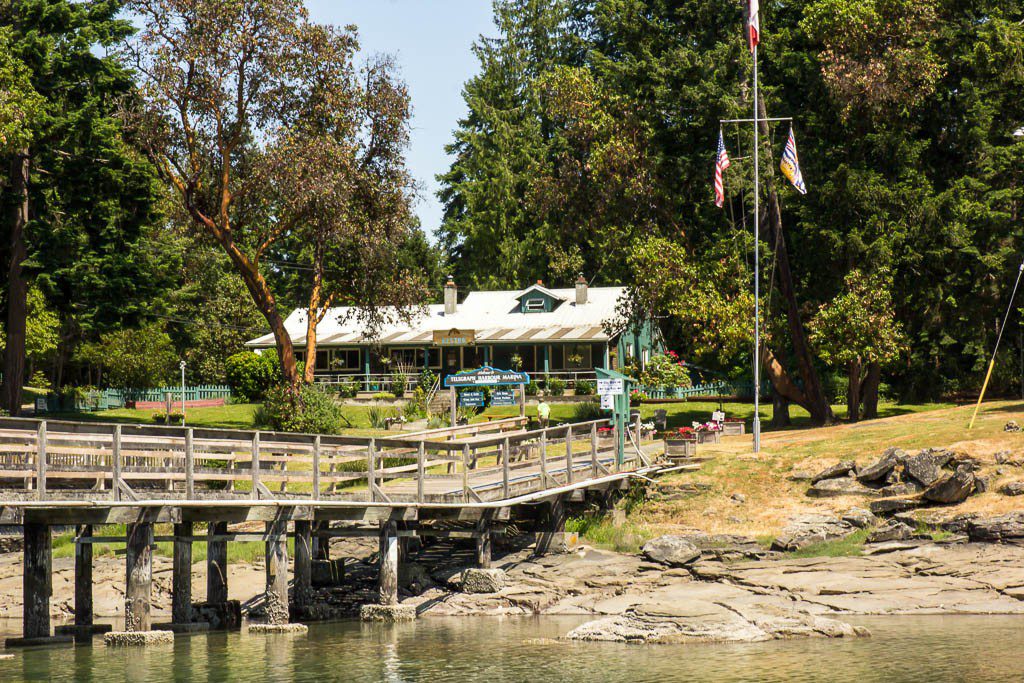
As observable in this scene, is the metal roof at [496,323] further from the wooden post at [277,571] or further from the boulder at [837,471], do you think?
the wooden post at [277,571]

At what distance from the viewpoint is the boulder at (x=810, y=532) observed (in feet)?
102

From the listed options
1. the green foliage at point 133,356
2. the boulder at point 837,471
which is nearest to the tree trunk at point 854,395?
the boulder at point 837,471

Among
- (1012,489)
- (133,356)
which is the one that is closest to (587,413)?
(1012,489)

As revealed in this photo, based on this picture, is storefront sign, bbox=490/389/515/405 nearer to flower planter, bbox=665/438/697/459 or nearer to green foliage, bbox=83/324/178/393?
flower planter, bbox=665/438/697/459

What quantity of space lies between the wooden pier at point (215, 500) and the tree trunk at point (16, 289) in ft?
70.7

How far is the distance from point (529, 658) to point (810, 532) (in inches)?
459

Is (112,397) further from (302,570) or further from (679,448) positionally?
(302,570)

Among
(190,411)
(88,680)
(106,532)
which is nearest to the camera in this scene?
(88,680)

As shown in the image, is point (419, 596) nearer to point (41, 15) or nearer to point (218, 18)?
point (218, 18)

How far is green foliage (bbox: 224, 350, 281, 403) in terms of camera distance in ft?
228

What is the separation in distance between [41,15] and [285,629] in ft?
108

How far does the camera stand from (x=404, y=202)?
Answer: 49.9 m

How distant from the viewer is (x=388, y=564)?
1059 inches

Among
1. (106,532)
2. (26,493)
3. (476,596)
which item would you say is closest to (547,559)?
(476,596)
